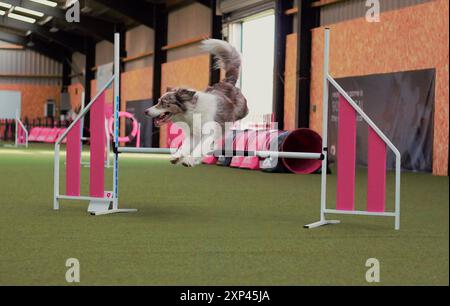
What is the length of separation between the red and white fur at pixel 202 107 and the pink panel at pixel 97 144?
2.90 feet

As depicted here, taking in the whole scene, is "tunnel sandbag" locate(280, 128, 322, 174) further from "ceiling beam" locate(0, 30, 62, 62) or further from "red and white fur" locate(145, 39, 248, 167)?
"ceiling beam" locate(0, 30, 62, 62)

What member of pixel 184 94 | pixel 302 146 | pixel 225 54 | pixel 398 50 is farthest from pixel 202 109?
pixel 398 50

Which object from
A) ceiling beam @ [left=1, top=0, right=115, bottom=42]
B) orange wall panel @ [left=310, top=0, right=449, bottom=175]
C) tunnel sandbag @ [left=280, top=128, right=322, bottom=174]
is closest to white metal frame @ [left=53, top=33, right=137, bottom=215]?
tunnel sandbag @ [left=280, top=128, right=322, bottom=174]

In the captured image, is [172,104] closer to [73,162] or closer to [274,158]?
[73,162]

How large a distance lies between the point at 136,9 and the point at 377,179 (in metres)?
10.1

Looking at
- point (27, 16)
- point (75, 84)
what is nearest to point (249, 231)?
point (27, 16)

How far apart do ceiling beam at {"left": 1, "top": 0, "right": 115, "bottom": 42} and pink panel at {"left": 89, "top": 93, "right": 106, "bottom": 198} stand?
55.9 feet

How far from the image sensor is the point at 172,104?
4.24 metres

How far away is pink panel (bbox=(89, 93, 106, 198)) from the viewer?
16.5ft

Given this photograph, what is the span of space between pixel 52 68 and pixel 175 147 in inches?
1141

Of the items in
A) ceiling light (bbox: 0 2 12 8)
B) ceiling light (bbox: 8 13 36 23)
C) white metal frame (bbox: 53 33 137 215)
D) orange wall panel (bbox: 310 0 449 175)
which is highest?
ceiling light (bbox: 8 13 36 23)

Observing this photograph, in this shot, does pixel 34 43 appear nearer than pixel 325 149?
No

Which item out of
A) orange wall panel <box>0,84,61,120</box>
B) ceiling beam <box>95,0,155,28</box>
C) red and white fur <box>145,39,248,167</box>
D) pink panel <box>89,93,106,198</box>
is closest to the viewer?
red and white fur <box>145,39,248,167</box>

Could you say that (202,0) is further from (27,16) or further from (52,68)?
(52,68)
